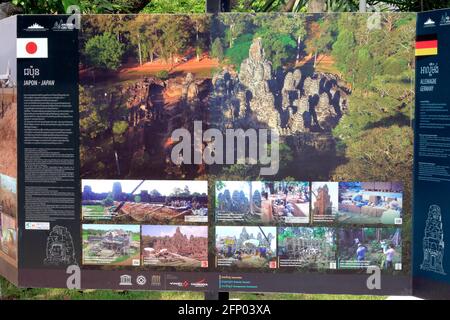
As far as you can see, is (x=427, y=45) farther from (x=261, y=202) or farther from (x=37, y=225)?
(x=37, y=225)

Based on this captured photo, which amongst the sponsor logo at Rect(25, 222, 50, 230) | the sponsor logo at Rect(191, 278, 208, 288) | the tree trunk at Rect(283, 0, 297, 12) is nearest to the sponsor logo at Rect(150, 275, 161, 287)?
the sponsor logo at Rect(191, 278, 208, 288)

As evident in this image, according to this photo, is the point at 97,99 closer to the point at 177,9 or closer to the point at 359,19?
the point at 359,19

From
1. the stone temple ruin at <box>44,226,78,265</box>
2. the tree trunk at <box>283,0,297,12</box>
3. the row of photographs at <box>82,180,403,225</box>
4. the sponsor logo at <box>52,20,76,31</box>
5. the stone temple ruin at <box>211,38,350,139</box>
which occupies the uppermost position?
the tree trunk at <box>283,0,297,12</box>

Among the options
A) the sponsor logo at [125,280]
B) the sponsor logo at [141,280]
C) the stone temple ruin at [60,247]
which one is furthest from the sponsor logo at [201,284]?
the stone temple ruin at [60,247]

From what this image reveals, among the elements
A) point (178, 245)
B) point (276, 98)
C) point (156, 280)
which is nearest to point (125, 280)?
point (156, 280)

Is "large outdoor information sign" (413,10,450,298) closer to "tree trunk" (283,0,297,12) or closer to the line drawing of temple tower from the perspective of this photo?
the line drawing of temple tower

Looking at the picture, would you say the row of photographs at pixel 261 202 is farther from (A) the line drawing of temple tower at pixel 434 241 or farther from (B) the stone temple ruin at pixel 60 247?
(B) the stone temple ruin at pixel 60 247

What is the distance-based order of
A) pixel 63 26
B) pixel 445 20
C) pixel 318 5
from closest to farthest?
pixel 445 20 → pixel 63 26 → pixel 318 5
